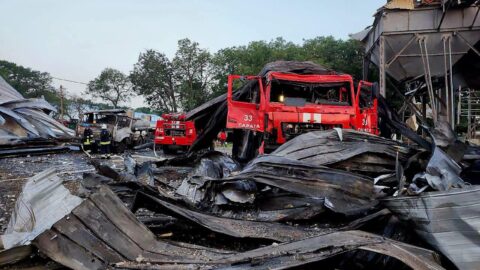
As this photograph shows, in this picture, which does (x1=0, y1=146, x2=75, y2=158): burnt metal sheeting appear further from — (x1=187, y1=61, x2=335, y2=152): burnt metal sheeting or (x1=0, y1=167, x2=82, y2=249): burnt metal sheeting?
(x1=0, y1=167, x2=82, y2=249): burnt metal sheeting

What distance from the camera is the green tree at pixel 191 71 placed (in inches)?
1433

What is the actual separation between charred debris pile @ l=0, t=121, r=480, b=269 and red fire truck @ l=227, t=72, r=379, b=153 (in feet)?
7.23

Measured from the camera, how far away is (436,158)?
144 inches

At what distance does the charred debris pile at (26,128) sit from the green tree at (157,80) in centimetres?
1998

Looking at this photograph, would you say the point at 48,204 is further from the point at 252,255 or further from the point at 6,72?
the point at 6,72

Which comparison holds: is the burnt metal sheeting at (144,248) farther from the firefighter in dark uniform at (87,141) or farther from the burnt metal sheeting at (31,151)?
the firefighter in dark uniform at (87,141)

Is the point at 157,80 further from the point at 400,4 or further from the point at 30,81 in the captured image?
the point at 400,4

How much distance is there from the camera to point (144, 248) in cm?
301

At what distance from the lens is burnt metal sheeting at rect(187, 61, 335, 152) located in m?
8.72

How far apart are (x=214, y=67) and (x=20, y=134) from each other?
24.0m

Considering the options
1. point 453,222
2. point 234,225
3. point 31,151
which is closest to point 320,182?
point 234,225

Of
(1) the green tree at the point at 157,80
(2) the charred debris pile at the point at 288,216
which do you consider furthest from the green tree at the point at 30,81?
(2) the charred debris pile at the point at 288,216

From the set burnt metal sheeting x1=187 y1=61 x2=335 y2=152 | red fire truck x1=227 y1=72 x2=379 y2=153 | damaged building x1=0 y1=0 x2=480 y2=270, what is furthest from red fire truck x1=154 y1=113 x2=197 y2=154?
damaged building x1=0 y1=0 x2=480 y2=270

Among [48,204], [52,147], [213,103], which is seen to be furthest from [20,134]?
[48,204]
